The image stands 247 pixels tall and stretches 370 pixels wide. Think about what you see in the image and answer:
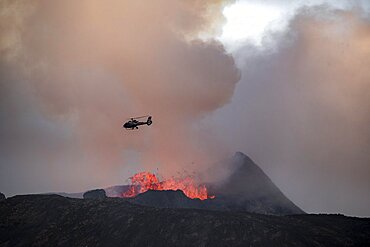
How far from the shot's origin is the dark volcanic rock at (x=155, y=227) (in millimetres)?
94250

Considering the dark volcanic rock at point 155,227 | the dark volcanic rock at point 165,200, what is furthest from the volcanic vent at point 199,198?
the dark volcanic rock at point 155,227

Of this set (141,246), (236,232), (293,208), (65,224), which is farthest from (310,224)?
(293,208)

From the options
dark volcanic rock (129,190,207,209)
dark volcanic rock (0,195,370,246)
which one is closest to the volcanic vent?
dark volcanic rock (129,190,207,209)

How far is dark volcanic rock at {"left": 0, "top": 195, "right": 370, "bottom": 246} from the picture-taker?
9425 centimetres

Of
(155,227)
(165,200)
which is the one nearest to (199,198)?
(165,200)

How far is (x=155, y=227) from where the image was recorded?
102812 mm

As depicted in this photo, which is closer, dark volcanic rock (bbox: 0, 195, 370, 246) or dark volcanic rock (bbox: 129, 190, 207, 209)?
dark volcanic rock (bbox: 0, 195, 370, 246)

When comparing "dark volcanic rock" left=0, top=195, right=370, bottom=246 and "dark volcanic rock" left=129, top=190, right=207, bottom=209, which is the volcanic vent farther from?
"dark volcanic rock" left=0, top=195, right=370, bottom=246

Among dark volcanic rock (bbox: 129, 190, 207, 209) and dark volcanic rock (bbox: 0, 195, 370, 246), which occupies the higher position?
dark volcanic rock (bbox: 129, 190, 207, 209)

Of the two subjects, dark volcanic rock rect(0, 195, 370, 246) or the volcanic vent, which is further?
the volcanic vent

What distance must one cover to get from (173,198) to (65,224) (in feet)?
206

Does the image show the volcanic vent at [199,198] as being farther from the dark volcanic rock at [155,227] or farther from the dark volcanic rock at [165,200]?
the dark volcanic rock at [155,227]

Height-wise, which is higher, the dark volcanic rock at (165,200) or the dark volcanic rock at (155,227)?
the dark volcanic rock at (165,200)

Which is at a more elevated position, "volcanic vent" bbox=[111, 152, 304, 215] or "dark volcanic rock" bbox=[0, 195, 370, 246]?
"volcanic vent" bbox=[111, 152, 304, 215]
